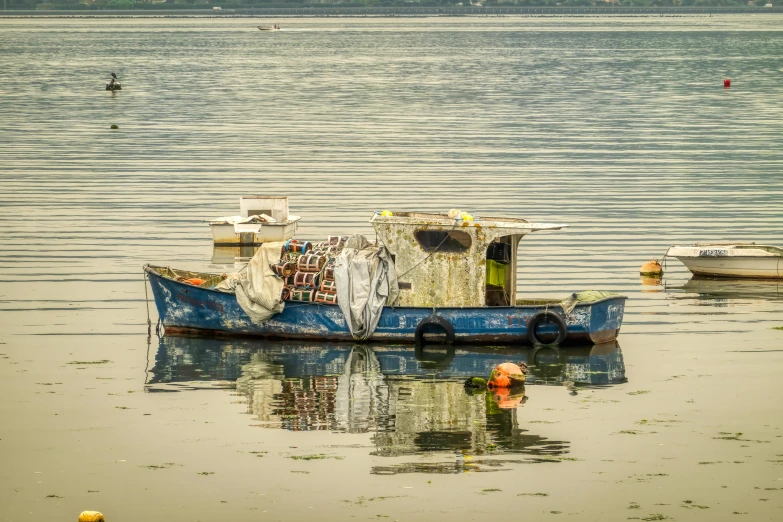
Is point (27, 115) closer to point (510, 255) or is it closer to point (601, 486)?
point (510, 255)

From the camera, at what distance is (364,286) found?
2466 cm

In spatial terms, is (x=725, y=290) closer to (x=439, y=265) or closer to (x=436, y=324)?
(x=439, y=265)

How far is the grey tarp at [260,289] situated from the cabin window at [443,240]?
267cm

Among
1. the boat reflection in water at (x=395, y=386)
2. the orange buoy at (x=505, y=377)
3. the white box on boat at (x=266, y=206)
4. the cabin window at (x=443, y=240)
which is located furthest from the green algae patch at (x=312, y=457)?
the white box on boat at (x=266, y=206)

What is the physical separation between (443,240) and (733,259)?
9594mm

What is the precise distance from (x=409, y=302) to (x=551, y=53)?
142314 millimetres

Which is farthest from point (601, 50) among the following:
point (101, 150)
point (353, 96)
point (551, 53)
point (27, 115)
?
point (101, 150)

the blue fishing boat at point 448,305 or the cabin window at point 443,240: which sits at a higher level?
the cabin window at point 443,240

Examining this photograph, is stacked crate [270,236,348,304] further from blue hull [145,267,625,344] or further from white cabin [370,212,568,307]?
white cabin [370,212,568,307]

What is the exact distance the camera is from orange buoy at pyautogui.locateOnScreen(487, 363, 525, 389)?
73.6 feet

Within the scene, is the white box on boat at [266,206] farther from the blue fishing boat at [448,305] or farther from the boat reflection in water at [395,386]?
the blue fishing boat at [448,305]

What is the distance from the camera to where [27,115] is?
80312 millimetres

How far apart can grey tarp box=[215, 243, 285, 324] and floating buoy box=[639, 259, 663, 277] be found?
34.3ft

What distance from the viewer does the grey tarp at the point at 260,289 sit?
81.9 ft
